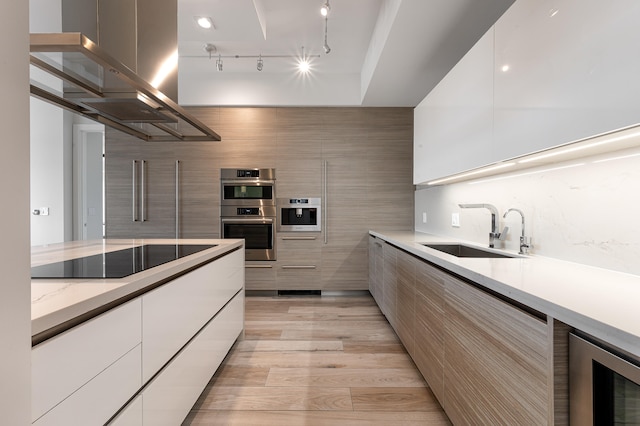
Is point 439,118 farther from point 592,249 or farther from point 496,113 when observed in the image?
point 592,249

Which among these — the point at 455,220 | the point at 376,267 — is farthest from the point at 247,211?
the point at 455,220

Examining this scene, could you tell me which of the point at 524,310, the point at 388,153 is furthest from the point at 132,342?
the point at 388,153

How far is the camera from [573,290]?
1.00 m

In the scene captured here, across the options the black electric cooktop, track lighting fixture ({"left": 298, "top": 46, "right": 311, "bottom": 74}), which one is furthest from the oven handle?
the black electric cooktop

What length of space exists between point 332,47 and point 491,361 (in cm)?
327

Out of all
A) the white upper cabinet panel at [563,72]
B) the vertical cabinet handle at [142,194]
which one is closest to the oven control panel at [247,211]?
the vertical cabinet handle at [142,194]

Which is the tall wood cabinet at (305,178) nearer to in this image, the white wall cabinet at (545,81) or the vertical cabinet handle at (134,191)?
the vertical cabinet handle at (134,191)

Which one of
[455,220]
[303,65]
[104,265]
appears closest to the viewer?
[104,265]

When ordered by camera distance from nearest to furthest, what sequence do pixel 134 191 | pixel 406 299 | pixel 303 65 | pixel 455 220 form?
1. pixel 406 299
2. pixel 455 220
3. pixel 303 65
4. pixel 134 191

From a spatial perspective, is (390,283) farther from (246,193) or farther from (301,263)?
(246,193)

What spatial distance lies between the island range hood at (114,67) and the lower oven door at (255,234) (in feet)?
6.56

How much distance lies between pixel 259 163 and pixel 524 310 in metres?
3.64

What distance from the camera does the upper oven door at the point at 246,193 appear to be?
427cm

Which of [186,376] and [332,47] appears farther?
[332,47]
